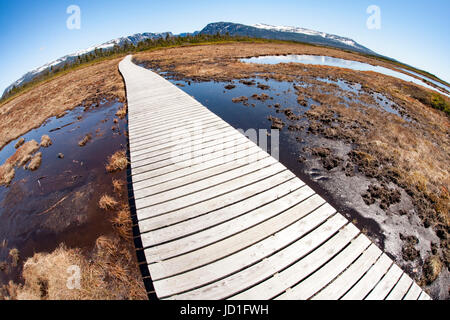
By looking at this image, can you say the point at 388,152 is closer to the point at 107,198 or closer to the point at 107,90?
the point at 107,198

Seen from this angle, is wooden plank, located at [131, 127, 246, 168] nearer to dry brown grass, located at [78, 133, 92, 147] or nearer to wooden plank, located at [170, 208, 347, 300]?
wooden plank, located at [170, 208, 347, 300]

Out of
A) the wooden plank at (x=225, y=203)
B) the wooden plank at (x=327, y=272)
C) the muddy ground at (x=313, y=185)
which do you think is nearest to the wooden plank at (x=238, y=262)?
the wooden plank at (x=327, y=272)

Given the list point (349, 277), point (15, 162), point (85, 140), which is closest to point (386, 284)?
point (349, 277)

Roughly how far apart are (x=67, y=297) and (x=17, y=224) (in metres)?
2.85

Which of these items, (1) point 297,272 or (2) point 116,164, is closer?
(1) point 297,272

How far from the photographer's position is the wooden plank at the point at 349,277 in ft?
7.73

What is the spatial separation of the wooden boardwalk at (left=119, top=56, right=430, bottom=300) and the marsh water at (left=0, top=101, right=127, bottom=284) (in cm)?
134

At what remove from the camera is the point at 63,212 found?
4145 mm

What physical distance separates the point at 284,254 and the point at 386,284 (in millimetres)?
1499

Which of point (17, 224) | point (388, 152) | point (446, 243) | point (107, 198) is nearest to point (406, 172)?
point (388, 152)

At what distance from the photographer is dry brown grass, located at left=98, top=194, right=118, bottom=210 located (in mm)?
4193

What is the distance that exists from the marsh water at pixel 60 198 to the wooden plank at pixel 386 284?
16.0ft

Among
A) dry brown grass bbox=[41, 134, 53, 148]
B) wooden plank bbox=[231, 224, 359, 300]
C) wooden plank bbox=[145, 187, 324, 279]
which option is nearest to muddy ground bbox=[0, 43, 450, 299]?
dry brown grass bbox=[41, 134, 53, 148]

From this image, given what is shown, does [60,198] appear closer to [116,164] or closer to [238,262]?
[116,164]
